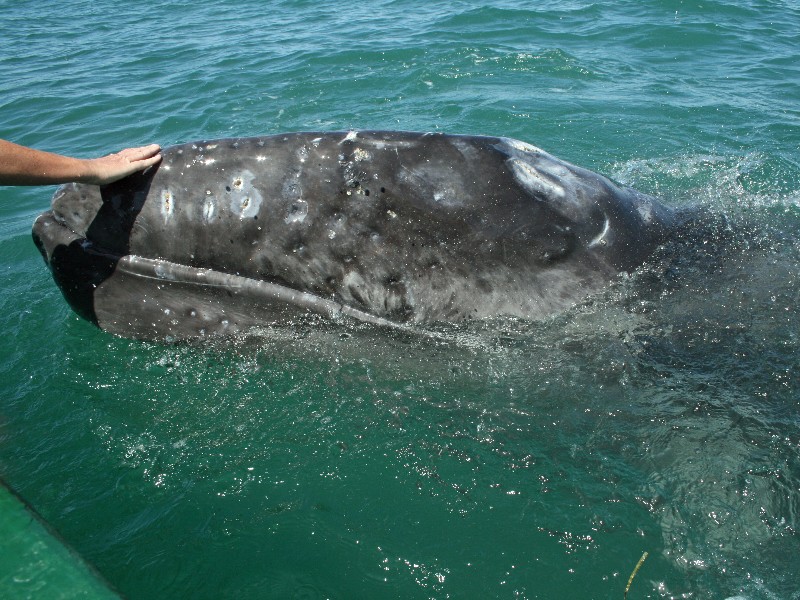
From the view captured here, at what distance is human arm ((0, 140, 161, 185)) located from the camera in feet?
13.2

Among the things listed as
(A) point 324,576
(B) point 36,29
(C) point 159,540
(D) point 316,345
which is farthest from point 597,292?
(B) point 36,29

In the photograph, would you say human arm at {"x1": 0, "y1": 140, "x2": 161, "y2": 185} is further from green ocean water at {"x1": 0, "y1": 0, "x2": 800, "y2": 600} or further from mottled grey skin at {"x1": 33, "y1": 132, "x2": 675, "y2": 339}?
green ocean water at {"x1": 0, "y1": 0, "x2": 800, "y2": 600}

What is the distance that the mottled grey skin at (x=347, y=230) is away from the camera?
434 centimetres

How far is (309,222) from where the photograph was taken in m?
4.34

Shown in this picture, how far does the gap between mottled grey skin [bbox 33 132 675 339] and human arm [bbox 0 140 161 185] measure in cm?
13

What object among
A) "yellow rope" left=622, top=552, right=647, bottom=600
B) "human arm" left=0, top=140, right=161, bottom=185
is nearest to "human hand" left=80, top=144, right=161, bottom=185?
"human arm" left=0, top=140, right=161, bottom=185

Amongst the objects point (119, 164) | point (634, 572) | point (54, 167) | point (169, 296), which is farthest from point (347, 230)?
point (634, 572)

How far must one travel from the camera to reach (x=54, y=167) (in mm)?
4129

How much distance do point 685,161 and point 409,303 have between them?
22.5 feet

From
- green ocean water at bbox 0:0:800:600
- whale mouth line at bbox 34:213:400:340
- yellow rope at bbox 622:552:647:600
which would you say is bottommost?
yellow rope at bbox 622:552:647:600

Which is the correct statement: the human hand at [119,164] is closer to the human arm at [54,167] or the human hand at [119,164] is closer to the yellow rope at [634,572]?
the human arm at [54,167]

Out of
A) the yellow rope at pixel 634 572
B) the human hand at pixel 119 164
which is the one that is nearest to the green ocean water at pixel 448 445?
the yellow rope at pixel 634 572

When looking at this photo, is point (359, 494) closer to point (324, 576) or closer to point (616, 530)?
point (324, 576)

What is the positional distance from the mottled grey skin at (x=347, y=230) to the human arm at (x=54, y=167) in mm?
125
